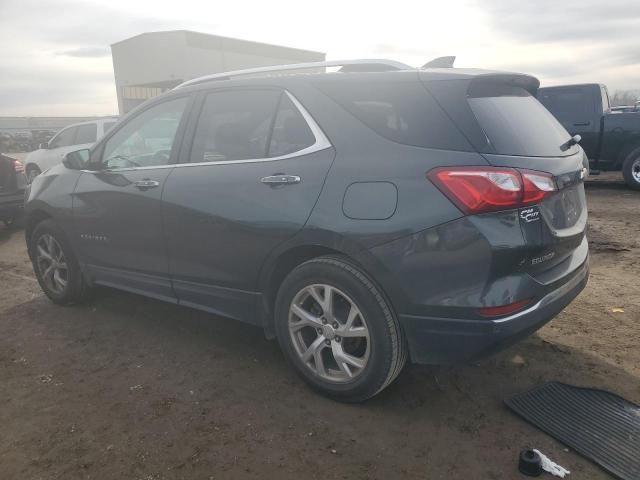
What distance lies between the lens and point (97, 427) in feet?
8.96

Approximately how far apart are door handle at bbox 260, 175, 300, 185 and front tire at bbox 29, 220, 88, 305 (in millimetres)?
2330

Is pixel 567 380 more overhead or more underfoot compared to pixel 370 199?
more underfoot

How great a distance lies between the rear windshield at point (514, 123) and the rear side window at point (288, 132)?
91cm

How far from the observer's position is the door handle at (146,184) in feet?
11.5

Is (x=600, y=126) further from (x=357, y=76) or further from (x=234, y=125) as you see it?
(x=234, y=125)

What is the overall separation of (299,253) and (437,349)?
0.93m

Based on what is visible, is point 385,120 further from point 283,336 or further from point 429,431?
point 429,431

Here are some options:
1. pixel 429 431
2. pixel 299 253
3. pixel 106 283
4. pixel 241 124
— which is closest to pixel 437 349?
pixel 429 431

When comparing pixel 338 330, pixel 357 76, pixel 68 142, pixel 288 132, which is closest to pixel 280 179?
pixel 288 132

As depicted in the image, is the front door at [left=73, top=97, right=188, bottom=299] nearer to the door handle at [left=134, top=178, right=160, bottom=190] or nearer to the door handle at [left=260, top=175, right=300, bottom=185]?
the door handle at [left=134, top=178, right=160, bottom=190]

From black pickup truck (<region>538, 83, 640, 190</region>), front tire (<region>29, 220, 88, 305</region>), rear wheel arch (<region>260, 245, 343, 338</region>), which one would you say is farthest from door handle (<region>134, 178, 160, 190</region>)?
black pickup truck (<region>538, 83, 640, 190</region>)

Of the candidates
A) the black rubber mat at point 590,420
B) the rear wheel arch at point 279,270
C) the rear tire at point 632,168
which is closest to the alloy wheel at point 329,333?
the rear wheel arch at point 279,270

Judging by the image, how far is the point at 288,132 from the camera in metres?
2.96

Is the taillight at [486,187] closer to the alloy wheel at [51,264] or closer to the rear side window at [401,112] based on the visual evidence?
the rear side window at [401,112]
